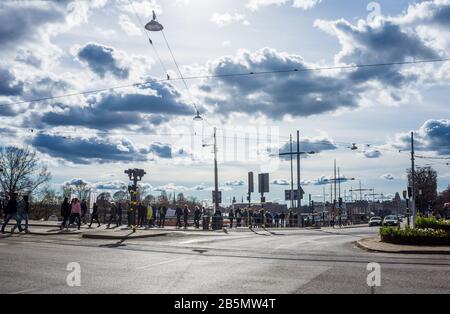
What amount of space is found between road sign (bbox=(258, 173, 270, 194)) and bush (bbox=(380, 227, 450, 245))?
16058 millimetres

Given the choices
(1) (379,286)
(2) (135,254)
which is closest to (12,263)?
(2) (135,254)

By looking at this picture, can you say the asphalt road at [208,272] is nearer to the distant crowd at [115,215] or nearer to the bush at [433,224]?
the bush at [433,224]

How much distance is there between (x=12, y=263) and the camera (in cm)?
1105

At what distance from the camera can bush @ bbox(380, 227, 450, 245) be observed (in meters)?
18.0

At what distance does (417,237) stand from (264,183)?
17.6 metres

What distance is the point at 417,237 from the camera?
1838 cm

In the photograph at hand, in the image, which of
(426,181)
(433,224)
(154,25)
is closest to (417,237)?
(433,224)

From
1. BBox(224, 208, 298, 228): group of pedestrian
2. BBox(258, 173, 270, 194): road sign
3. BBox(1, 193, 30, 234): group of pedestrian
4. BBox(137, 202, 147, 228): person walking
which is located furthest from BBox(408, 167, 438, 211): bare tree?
BBox(1, 193, 30, 234): group of pedestrian

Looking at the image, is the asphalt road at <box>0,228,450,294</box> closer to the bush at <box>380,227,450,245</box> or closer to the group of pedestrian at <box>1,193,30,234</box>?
the bush at <box>380,227,450,245</box>

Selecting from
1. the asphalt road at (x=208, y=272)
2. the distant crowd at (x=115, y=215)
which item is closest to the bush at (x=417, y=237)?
the asphalt road at (x=208, y=272)

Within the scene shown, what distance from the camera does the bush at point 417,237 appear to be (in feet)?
59.2

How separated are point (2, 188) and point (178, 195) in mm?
111369

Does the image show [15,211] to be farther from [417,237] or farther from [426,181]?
[426,181]

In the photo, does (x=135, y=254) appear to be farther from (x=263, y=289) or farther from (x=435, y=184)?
(x=435, y=184)
